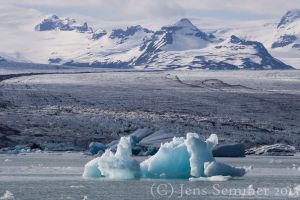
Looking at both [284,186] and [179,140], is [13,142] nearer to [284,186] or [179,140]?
[179,140]

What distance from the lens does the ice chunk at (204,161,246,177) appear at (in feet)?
86.0

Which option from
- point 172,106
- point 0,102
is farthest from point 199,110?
point 0,102

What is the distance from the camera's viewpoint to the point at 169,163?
2677 centimetres

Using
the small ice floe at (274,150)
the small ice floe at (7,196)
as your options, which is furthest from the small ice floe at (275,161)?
the small ice floe at (7,196)

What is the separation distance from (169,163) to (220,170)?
1.45 meters

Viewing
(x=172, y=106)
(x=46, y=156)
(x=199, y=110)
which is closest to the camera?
(x=46, y=156)

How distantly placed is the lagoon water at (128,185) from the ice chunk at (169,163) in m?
0.32

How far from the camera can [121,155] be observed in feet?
85.0

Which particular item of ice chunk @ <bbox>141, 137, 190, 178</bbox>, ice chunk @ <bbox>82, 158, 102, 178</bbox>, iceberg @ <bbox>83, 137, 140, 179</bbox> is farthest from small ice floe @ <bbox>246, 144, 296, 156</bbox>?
ice chunk @ <bbox>82, 158, 102, 178</bbox>

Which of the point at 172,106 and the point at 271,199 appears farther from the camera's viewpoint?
the point at 172,106

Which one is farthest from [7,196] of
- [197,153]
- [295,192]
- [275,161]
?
[275,161]

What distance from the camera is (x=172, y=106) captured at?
191 feet

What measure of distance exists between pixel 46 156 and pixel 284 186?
11826mm

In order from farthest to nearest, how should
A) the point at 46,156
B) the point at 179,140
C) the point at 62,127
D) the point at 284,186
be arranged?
the point at 62,127
the point at 46,156
the point at 179,140
the point at 284,186
